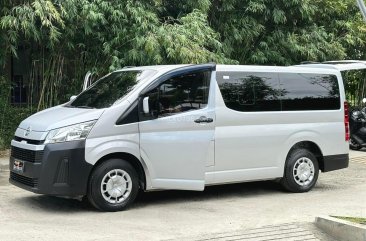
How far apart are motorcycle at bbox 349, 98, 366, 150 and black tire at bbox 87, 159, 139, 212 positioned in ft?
26.8

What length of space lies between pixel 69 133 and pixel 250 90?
2.70 metres

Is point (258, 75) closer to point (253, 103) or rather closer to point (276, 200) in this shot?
point (253, 103)

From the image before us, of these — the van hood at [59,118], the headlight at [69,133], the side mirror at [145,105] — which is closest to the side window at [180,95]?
the side mirror at [145,105]

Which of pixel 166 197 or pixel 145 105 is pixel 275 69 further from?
pixel 166 197

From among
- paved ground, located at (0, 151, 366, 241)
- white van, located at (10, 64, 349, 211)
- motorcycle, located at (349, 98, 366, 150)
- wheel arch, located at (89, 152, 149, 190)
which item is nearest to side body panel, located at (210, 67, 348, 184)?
white van, located at (10, 64, 349, 211)

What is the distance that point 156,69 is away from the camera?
7.54 metres

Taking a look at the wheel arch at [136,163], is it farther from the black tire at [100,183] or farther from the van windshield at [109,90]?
the van windshield at [109,90]

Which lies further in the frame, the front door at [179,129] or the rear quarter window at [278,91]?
the rear quarter window at [278,91]

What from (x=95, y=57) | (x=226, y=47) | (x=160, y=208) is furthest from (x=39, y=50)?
(x=160, y=208)

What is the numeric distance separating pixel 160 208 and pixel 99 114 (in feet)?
4.97

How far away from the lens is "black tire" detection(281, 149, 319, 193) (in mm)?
8312

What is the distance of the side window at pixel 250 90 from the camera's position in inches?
306

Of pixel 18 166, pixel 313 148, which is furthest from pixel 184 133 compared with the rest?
pixel 313 148

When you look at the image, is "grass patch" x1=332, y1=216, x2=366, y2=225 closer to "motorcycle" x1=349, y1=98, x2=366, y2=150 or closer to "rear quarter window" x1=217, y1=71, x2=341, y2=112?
"rear quarter window" x1=217, y1=71, x2=341, y2=112
